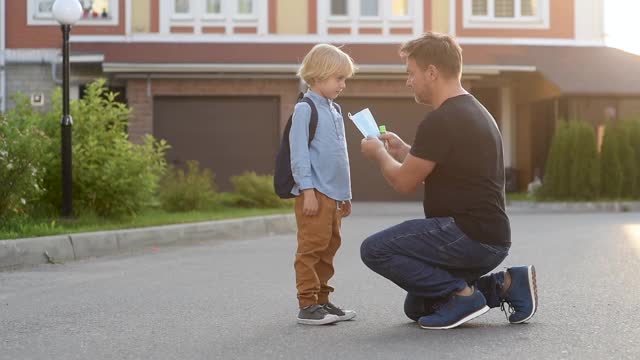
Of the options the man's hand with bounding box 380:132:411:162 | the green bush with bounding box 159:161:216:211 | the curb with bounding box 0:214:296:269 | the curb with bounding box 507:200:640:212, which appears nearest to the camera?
the man's hand with bounding box 380:132:411:162

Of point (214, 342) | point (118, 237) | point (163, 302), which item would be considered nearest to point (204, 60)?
point (118, 237)

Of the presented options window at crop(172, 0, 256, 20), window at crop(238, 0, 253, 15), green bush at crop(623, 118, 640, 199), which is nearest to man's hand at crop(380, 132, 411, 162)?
green bush at crop(623, 118, 640, 199)

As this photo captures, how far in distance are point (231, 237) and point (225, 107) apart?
37.4 feet

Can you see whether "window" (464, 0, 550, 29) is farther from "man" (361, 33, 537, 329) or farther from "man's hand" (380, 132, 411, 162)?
"man" (361, 33, 537, 329)

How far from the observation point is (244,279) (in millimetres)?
8695

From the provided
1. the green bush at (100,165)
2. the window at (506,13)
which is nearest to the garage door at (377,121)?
the window at (506,13)

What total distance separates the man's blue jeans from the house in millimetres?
18065

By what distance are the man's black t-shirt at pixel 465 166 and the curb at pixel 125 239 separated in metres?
5.23

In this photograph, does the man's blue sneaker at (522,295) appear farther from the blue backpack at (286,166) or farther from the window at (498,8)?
the window at (498,8)

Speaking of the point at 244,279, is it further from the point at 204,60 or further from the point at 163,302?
the point at 204,60

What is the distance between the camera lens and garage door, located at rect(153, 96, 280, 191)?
24.8m

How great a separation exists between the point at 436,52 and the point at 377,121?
760 inches

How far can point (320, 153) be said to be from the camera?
20.2 feet

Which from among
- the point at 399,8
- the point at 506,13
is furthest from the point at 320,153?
→ the point at 506,13
